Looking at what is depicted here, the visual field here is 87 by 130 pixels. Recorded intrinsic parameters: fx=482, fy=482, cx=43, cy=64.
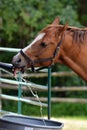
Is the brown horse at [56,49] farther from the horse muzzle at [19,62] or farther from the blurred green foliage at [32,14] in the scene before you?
the blurred green foliage at [32,14]

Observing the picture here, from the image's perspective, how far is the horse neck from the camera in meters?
4.71

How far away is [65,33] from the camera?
4672 mm

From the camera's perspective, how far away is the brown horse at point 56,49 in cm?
466

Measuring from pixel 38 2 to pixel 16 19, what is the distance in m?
0.98

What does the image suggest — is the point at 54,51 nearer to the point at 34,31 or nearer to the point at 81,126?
the point at 81,126

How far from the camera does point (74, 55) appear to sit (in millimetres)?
4758

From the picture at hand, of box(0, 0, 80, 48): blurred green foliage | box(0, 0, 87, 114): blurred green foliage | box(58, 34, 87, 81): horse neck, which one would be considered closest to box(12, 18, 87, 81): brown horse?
box(58, 34, 87, 81): horse neck

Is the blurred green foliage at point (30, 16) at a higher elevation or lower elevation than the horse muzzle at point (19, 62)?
higher

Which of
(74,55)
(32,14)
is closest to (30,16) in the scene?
(32,14)

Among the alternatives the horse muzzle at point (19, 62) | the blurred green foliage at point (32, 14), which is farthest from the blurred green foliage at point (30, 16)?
the horse muzzle at point (19, 62)

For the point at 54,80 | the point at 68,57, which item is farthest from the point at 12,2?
the point at 68,57

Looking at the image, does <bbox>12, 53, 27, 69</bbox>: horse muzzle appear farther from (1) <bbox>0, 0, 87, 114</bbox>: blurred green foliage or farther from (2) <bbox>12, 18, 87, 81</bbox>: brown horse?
(1) <bbox>0, 0, 87, 114</bbox>: blurred green foliage

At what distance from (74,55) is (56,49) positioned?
215 millimetres

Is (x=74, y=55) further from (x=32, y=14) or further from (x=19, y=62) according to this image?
(x=32, y=14)
